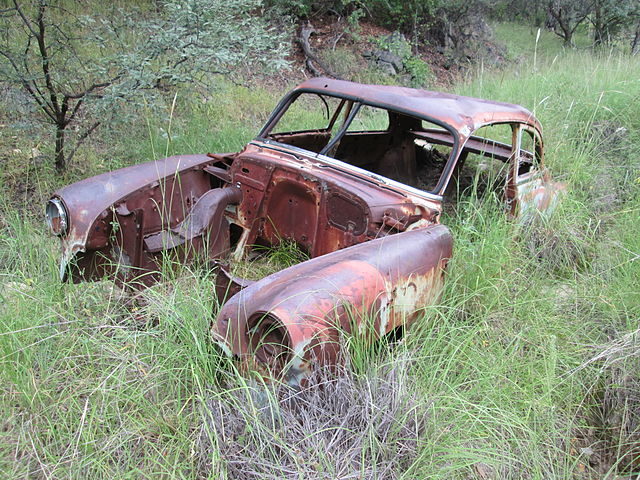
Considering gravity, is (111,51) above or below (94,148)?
above

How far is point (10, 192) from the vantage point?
15.4 feet

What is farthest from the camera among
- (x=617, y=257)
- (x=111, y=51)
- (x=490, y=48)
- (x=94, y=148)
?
(x=490, y=48)

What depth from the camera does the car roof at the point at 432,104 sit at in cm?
334

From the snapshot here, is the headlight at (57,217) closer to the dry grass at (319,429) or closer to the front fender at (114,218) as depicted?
the front fender at (114,218)

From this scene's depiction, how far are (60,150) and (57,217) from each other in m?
2.28

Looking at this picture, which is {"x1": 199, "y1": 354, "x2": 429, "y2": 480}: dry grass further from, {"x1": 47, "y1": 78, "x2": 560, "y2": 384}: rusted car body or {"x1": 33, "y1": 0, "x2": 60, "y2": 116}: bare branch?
{"x1": 33, "y1": 0, "x2": 60, "y2": 116}: bare branch

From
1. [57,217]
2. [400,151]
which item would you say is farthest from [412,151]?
[57,217]

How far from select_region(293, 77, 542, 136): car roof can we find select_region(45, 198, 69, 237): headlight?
189cm

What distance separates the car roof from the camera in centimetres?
334

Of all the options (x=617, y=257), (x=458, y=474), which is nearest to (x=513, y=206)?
(x=617, y=257)

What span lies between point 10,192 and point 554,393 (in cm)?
466

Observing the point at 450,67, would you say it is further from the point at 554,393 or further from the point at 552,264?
the point at 554,393

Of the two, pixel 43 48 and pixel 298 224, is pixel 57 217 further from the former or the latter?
pixel 43 48

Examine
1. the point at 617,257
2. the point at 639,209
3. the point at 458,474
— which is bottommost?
the point at 458,474
